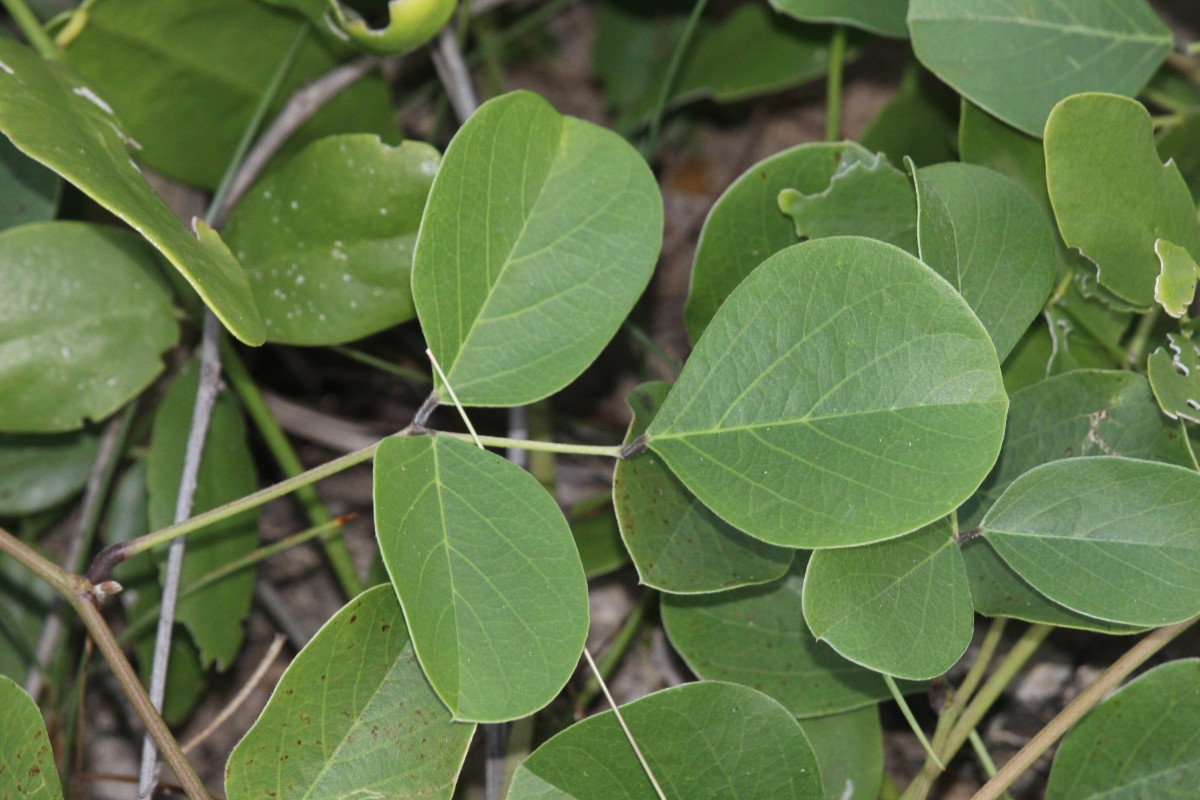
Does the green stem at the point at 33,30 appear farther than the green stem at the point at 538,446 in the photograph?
Yes

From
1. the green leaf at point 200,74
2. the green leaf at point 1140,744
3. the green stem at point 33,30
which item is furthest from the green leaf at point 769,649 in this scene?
the green stem at point 33,30

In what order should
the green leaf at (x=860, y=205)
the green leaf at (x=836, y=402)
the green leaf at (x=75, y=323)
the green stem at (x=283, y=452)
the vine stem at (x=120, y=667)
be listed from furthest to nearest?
1. the green stem at (x=283, y=452)
2. the green leaf at (x=75, y=323)
3. the green leaf at (x=860, y=205)
4. the vine stem at (x=120, y=667)
5. the green leaf at (x=836, y=402)

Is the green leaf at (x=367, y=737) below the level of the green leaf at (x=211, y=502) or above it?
above

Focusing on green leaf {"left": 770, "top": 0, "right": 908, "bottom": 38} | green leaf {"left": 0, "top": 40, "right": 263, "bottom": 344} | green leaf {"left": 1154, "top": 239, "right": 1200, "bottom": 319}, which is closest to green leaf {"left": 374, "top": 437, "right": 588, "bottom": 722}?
green leaf {"left": 0, "top": 40, "right": 263, "bottom": 344}

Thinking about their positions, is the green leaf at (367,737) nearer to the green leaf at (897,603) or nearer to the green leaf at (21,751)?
the green leaf at (21,751)

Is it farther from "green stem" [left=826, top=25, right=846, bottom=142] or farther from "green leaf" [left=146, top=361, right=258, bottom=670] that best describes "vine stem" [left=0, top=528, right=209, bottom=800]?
"green stem" [left=826, top=25, right=846, bottom=142]

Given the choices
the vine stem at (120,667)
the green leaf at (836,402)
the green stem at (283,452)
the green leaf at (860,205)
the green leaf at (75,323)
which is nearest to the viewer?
the green leaf at (836,402)

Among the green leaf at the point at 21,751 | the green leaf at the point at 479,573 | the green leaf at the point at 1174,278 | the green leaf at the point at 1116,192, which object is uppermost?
the green leaf at the point at 1116,192
